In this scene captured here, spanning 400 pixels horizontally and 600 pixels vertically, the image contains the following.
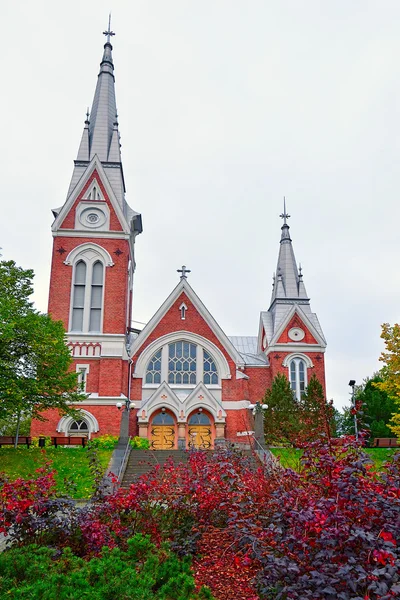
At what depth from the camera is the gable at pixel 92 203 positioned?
98.4 feet

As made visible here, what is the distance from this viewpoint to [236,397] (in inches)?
1147

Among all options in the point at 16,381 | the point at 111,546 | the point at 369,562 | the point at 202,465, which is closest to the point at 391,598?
the point at 369,562

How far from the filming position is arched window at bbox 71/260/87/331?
28797mm

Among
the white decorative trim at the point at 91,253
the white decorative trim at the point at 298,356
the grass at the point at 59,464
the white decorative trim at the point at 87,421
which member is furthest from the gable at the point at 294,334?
the grass at the point at 59,464

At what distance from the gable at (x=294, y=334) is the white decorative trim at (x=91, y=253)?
1144cm

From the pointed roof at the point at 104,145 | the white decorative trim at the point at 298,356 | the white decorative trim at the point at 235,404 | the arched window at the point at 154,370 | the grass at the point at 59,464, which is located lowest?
the grass at the point at 59,464

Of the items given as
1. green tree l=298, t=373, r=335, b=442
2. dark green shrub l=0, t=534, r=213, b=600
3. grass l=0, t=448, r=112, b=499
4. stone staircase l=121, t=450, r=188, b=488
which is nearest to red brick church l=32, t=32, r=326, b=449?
stone staircase l=121, t=450, r=188, b=488

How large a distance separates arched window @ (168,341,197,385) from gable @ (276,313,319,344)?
19.4ft

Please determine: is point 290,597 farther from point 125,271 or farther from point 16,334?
point 125,271

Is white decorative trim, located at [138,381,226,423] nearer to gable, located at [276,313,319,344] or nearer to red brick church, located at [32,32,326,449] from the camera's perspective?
red brick church, located at [32,32,326,449]

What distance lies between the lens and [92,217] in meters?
30.3

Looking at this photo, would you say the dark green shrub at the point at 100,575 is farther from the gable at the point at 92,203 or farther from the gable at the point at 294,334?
the gable at the point at 294,334

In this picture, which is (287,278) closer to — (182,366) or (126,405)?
(182,366)

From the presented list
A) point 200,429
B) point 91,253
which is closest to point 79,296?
point 91,253
